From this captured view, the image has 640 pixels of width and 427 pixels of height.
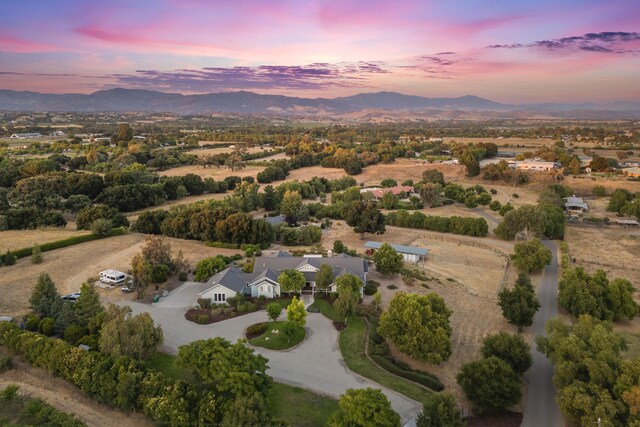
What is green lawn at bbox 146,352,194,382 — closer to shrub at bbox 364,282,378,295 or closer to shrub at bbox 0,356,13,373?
shrub at bbox 0,356,13,373

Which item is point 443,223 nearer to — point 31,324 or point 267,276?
point 267,276

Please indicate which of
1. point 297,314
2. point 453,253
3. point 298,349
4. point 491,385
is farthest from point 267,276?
point 453,253

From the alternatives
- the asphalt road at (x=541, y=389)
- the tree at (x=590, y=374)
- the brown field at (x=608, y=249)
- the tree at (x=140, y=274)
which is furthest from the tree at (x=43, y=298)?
the brown field at (x=608, y=249)

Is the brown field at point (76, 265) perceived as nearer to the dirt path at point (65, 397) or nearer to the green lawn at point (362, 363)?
the dirt path at point (65, 397)

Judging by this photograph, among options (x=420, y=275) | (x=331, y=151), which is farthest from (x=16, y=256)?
(x=331, y=151)

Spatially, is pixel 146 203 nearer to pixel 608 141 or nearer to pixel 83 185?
pixel 83 185

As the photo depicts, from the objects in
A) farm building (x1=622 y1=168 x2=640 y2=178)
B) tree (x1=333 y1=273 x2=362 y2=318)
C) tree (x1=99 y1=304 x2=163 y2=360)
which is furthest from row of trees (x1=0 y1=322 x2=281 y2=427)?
farm building (x1=622 y1=168 x2=640 y2=178)
